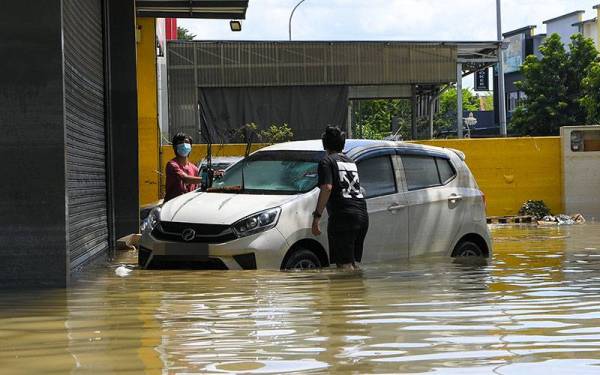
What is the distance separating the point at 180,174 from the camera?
41.1 feet

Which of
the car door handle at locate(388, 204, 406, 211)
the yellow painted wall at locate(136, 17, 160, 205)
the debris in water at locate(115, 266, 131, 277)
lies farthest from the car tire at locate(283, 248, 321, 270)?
the yellow painted wall at locate(136, 17, 160, 205)

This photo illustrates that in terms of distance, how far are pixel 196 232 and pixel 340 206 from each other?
53.0 inches

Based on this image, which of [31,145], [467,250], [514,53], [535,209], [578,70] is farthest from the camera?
[514,53]

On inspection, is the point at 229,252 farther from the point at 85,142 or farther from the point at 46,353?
the point at 46,353

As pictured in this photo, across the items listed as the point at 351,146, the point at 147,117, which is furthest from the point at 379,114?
the point at 351,146

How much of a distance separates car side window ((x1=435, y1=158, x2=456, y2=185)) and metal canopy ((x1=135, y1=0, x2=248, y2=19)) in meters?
8.49

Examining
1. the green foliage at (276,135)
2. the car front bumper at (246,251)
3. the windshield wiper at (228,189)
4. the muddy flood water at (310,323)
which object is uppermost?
the green foliage at (276,135)

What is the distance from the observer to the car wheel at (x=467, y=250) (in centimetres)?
1167

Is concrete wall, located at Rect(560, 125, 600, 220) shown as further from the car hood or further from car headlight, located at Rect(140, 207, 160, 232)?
car headlight, located at Rect(140, 207, 160, 232)

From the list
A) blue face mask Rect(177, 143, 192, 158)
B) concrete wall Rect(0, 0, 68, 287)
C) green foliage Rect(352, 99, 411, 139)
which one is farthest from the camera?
green foliage Rect(352, 99, 411, 139)

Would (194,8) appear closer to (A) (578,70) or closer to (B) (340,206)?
(B) (340,206)

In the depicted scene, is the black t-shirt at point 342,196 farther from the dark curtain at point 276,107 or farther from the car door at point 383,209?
Result: the dark curtain at point 276,107

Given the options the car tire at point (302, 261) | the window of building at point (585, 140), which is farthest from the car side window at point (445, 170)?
the window of building at point (585, 140)

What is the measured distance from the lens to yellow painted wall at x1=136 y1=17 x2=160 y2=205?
23406 mm
